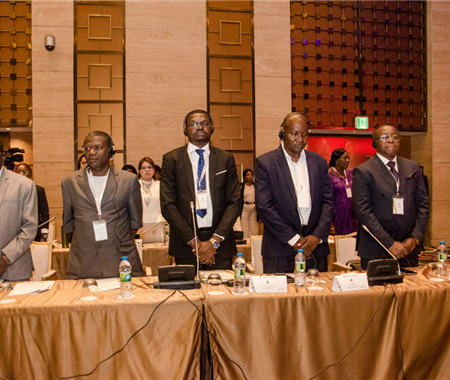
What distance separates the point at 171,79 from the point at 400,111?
456 centimetres

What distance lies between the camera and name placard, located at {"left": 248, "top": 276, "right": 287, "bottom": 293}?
7.23ft

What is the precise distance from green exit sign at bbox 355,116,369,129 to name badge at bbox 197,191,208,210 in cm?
598

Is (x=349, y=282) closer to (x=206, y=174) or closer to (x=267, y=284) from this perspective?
(x=267, y=284)

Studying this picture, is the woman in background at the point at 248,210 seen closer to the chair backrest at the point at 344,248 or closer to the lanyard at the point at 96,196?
the chair backrest at the point at 344,248

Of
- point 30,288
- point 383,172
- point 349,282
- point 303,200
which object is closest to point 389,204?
point 383,172

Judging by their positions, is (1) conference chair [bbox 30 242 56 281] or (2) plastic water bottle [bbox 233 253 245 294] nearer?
(2) plastic water bottle [bbox 233 253 245 294]

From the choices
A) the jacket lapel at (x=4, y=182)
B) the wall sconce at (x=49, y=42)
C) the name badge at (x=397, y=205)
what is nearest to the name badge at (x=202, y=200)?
the jacket lapel at (x=4, y=182)

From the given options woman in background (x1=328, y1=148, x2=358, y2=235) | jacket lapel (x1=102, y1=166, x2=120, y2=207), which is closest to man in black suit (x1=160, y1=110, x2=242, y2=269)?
Result: jacket lapel (x1=102, y1=166, x2=120, y2=207)

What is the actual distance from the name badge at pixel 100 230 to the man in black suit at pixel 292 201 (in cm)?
101

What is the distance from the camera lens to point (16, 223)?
2562 mm

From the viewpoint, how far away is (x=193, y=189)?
2936 millimetres

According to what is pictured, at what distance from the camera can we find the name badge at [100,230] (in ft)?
8.61

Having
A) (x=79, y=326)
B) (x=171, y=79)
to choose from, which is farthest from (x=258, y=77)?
(x=79, y=326)

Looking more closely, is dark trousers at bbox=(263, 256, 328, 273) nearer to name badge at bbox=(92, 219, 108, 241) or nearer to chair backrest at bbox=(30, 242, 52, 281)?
name badge at bbox=(92, 219, 108, 241)
